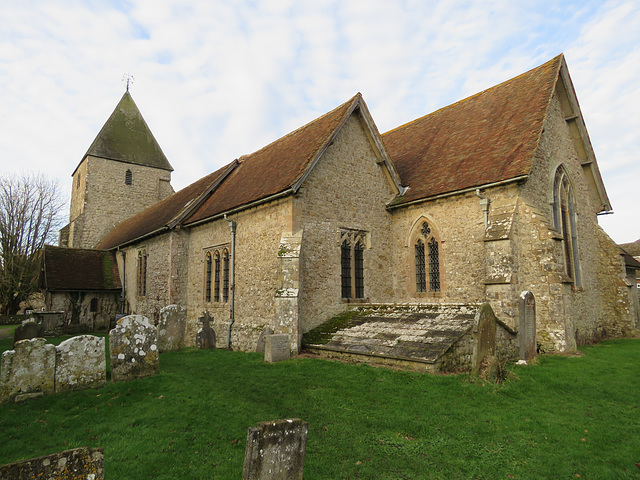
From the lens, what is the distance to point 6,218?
32344 mm

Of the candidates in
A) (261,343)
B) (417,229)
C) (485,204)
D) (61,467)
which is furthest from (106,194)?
(61,467)

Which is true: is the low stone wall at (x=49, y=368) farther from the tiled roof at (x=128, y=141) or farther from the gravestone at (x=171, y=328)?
the tiled roof at (x=128, y=141)

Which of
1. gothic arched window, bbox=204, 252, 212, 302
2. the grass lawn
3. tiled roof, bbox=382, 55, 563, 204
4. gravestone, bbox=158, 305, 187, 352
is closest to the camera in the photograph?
the grass lawn

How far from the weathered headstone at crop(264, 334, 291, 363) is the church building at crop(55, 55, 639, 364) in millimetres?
468

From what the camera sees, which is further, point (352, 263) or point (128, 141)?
point (128, 141)

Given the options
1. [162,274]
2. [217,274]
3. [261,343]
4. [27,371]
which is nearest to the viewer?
[27,371]

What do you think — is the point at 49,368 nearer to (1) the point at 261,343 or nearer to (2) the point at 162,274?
(1) the point at 261,343

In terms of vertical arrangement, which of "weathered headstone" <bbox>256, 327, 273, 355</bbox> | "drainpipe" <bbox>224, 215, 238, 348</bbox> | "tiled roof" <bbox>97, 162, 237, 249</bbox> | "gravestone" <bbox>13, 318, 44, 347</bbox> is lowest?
"weathered headstone" <bbox>256, 327, 273, 355</bbox>

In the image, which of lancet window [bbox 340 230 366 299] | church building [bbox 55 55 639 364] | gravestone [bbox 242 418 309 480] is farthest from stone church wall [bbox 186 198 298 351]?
gravestone [bbox 242 418 309 480]

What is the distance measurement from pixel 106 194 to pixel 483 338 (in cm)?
3367

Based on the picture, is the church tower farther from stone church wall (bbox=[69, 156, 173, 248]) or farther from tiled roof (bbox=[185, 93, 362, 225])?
tiled roof (bbox=[185, 93, 362, 225])

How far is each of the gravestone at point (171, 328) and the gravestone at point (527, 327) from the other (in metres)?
10.8

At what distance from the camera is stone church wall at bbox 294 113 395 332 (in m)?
13.4

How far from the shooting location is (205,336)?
1473 cm
